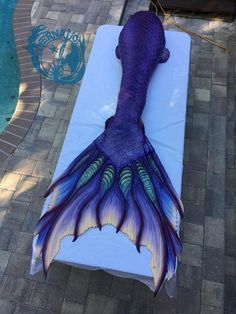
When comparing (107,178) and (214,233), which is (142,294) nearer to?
(214,233)

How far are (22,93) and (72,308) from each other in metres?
3.63

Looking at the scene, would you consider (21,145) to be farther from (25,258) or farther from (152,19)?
(152,19)

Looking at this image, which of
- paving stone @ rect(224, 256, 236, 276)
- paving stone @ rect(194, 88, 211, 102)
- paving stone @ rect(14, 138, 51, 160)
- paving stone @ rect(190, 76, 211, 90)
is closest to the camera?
paving stone @ rect(224, 256, 236, 276)

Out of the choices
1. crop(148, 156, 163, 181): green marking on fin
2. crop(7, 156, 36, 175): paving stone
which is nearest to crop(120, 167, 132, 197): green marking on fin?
crop(148, 156, 163, 181): green marking on fin

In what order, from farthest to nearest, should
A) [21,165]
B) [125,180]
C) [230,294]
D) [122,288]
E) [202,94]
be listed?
1. [202,94]
2. [21,165]
3. [230,294]
4. [122,288]
5. [125,180]

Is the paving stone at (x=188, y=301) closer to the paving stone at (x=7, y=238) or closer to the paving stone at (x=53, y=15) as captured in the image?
the paving stone at (x=7, y=238)

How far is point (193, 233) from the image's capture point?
476 cm

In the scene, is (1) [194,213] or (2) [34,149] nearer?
(1) [194,213]

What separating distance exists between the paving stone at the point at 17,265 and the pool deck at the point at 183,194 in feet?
0.04

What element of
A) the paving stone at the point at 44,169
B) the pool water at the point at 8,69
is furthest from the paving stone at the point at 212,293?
the pool water at the point at 8,69

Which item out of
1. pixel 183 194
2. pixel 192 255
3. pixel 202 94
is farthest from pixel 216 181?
pixel 202 94

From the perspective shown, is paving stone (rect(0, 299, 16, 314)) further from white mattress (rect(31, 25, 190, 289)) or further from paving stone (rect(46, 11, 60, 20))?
paving stone (rect(46, 11, 60, 20))

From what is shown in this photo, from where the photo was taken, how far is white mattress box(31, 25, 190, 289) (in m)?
3.77

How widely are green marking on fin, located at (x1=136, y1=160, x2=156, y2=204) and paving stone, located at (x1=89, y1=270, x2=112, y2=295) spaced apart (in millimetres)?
1201
